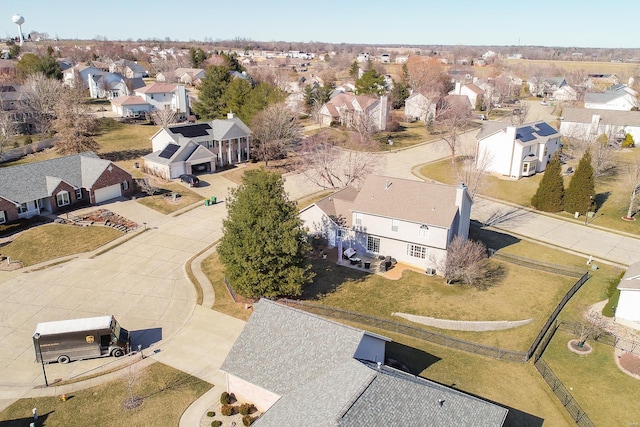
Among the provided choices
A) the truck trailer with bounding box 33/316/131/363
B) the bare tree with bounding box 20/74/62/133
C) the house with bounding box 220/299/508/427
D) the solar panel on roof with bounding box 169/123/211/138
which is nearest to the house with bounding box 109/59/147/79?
the bare tree with bounding box 20/74/62/133

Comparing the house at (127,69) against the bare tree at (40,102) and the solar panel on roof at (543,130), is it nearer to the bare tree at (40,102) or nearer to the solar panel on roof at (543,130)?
the bare tree at (40,102)

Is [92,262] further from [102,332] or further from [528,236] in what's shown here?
[528,236]

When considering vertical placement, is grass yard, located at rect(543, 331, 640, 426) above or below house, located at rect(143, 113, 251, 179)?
below

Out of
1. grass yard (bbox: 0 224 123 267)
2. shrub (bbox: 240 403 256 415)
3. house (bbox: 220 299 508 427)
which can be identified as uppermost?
house (bbox: 220 299 508 427)

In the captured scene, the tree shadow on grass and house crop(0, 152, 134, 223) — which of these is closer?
the tree shadow on grass

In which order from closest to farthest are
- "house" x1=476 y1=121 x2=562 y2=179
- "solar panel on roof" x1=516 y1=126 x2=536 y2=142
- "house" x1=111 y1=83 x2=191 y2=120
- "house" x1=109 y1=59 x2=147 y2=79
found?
"house" x1=476 y1=121 x2=562 y2=179
"solar panel on roof" x1=516 y1=126 x2=536 y2=142
"house" x1=111 y1=83 x2=191 y2=120
"house" x1=109 y1=59 x2=147 y2=79

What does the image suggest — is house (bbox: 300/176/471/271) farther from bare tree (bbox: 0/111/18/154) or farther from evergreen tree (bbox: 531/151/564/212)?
bare tree (bbox: 0/111/18/154)

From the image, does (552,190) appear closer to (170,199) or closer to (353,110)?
(170,199)

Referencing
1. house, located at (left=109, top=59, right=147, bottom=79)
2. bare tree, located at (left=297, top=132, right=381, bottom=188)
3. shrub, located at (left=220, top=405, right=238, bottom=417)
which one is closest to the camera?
shrub, located at (left=220, top=405, right=238, bottom=417)
